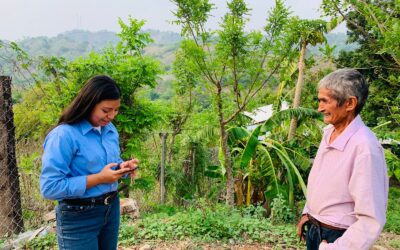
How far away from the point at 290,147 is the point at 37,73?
5.12 m

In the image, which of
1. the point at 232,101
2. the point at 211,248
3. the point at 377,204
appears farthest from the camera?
the point at 232,101

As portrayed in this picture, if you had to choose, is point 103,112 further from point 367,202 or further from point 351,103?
point 367,202

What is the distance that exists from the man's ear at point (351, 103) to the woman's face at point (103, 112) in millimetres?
1348

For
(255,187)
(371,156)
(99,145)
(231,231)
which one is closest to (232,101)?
(231,231)

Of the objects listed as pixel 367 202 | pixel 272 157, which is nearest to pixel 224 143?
pixel 272 157

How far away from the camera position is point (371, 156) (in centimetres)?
167

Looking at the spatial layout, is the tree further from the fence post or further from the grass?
the fence post

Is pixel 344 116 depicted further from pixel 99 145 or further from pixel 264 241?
pixel 264 241

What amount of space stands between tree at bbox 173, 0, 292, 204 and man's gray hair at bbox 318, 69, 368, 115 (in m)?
3.07

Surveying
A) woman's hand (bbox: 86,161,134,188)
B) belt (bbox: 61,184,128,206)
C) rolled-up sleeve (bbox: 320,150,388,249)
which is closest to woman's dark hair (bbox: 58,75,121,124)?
woman's hand (bbox: 86,161,134,188)

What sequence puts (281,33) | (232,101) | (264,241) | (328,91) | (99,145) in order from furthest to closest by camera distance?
(232,101)
(281,33)
(264,241)
(99,145)
(328,91)

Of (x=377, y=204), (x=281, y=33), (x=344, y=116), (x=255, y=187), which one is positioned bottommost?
(x=255, y=187)

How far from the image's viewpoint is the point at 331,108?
188 cm

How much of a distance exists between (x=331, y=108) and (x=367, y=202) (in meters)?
0.52
